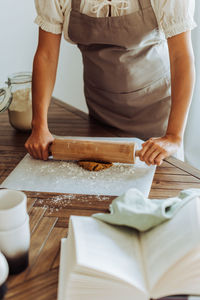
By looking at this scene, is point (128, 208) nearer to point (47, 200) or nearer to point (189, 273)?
point (189, 273)

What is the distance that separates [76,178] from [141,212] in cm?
40

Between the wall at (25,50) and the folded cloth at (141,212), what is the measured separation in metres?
2.45

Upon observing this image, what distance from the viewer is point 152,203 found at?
726mm

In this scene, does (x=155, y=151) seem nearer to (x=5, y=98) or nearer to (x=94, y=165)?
(x=94, y=165)

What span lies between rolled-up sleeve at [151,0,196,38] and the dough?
1.59 ft

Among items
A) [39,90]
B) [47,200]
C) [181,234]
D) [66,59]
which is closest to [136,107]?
[39,90]

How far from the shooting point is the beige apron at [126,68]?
1271 mm

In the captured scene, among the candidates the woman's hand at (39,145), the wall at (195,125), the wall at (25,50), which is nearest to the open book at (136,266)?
the woman's hand at (39,145)

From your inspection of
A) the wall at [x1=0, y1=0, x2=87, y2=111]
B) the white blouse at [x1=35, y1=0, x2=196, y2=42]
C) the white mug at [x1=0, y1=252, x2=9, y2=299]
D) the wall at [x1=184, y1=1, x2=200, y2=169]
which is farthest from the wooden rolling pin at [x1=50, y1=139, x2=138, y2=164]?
the wall at [x1=0, y1=0, x2=87, y2=111]

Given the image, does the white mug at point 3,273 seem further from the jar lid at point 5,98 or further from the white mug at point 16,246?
the jar lid at point 5,98

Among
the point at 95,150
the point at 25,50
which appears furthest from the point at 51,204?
the point at 25,50

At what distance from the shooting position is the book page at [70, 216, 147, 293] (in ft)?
1.77

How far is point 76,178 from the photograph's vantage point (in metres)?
1.06

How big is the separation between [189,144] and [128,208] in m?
1.88
